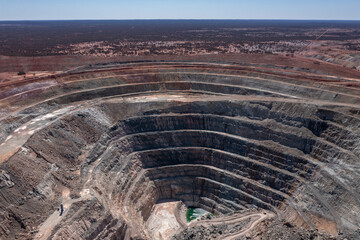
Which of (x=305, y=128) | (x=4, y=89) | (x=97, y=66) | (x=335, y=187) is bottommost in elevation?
(x=335, y=187)

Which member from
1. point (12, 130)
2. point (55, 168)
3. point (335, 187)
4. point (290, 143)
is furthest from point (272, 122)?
point (12, 130)

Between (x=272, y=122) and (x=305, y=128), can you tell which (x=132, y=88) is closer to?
(x=272, y=122)

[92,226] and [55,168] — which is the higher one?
[55,168]

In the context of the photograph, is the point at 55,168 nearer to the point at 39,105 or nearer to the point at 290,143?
the point at 39,105

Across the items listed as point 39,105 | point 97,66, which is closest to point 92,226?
point 39,105

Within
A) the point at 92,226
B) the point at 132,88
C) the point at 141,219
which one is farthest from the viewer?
the point at 132,88

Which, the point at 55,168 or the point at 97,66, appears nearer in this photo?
the point at 55,168

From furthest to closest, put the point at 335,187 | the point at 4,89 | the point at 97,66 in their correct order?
the point at 97,66, the point at 4,89, the point at 335,187
